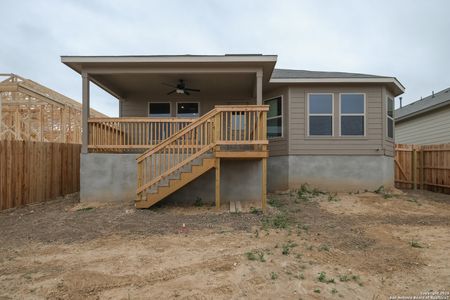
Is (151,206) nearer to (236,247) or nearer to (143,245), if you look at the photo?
(143,245)

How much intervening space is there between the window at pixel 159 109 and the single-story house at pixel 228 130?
38mm

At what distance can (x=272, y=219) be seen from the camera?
607cm

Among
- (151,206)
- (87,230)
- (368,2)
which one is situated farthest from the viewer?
(368,2)

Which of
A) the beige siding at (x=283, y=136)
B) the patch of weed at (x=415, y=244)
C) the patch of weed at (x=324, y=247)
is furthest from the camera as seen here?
the beige siding at (x=283, y=136)

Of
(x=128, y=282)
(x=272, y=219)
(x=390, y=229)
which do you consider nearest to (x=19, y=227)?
(x=128, y=282)

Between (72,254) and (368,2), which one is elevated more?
A: (368,2)

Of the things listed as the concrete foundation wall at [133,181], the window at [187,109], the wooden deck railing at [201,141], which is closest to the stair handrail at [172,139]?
the wooden deck railing at [201,141]

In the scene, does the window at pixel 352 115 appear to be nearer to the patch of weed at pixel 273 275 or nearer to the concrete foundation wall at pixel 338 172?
the concrete foundation wall at pixel 338 172

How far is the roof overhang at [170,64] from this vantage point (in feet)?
24.4

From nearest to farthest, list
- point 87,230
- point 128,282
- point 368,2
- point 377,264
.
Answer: point 128,282 < point 377,264 < point 87,230 < point 368,2

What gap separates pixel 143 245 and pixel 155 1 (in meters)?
13.1

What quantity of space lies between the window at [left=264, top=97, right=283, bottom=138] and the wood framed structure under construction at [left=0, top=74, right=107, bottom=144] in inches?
357

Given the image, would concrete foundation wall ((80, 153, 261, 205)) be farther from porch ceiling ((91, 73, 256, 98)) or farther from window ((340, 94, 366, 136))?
window ((340, 94, 366, 136))

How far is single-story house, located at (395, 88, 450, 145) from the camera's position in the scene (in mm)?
12562
